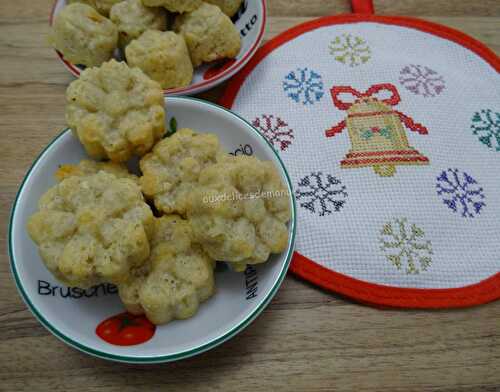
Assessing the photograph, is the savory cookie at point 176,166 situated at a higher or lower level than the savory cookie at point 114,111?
lower

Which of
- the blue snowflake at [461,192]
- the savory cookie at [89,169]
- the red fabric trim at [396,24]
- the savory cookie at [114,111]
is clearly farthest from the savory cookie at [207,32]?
the blue snowflake at [461,192]

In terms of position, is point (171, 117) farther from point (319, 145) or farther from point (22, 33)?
point (22, 33)

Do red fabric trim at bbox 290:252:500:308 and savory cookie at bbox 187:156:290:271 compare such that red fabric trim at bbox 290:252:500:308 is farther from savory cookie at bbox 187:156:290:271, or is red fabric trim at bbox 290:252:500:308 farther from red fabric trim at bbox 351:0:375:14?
red fabric trim at bbox 351:0:375:14

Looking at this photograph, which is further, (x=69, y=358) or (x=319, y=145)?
(x=319, y=145)

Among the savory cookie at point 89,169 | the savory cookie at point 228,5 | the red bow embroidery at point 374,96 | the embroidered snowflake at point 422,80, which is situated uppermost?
the savory cookie at point 228,5

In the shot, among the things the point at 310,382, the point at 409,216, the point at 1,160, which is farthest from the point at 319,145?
the point at 1,160

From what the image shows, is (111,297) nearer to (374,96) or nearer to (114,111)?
(114,111)

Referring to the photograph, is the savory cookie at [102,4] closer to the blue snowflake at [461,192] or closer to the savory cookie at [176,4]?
the savory cookie at [176,4]
